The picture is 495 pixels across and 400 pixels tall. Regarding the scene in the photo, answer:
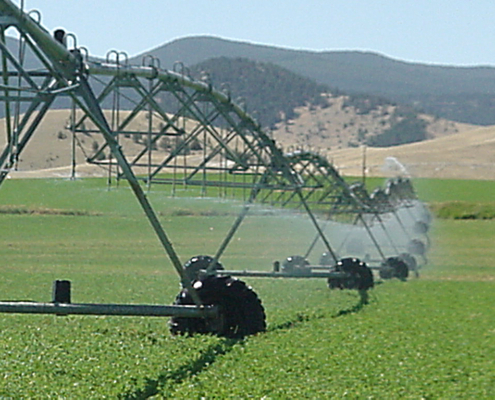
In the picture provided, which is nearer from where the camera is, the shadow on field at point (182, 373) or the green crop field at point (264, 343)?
the shadow on field at point (182, 373)

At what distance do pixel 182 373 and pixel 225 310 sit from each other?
7.63ft

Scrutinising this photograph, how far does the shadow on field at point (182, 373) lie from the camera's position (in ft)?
28.3

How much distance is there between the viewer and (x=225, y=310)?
38.5 ft

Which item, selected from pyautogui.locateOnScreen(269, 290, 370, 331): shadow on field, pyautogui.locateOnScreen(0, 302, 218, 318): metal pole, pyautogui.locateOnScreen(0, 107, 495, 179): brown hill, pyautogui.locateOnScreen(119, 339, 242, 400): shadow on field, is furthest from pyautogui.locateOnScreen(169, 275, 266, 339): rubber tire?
pyautogui.locateOnScreen(0, 107, 495, 179): brown hill

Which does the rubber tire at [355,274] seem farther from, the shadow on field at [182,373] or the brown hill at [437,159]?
the brown hill at [437,159]

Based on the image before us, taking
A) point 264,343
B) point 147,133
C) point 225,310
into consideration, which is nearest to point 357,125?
point 225,310

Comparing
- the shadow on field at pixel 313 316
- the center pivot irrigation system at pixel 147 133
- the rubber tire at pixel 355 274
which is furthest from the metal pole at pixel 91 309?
the rubber tire at pixel 355 274

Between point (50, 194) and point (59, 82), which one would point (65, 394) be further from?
point (50, 194)

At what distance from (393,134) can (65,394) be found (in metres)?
153

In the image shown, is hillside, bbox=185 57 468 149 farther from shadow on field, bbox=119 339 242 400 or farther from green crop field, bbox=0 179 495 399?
shadow on field, bbox=119 339 242 400

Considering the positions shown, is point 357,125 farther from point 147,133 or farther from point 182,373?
point 182,373

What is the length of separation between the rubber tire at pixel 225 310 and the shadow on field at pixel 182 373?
0.33m

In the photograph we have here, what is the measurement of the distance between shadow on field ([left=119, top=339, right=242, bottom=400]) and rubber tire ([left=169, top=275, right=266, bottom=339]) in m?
0.33

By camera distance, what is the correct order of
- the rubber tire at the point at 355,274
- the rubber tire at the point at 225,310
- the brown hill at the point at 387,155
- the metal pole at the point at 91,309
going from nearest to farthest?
the metal pole at the point at 91,309, the rubber tire at the point at 225,310, the rubber tire at the point at 355,274, the brown hill at the point at 387,155
